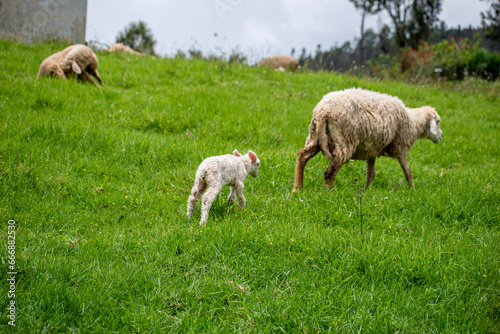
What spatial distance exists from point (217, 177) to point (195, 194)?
1.13 ft

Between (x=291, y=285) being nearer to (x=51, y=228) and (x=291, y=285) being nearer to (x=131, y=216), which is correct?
(x=131, y=216)

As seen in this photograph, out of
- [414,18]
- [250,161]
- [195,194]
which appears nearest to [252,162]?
[250,161]

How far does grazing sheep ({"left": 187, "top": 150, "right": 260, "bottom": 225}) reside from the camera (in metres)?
3.71

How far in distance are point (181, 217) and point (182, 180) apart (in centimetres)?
102

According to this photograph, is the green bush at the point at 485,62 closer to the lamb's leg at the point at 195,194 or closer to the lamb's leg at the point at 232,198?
the lamb's leg at the point at 232,198

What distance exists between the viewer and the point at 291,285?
10.3 ft

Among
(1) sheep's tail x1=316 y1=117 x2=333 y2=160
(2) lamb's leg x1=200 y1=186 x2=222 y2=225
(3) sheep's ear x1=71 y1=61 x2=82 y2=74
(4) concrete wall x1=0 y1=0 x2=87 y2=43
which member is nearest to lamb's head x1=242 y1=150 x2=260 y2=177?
(2) lamb's leg x1=200 y1=186 x2=222 y2=225

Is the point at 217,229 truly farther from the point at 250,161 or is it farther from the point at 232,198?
the point at 250,161

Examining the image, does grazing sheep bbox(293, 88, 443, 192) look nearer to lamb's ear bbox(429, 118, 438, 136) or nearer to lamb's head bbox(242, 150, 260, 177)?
lamb's ear bbox(429, 118, 438, 136)

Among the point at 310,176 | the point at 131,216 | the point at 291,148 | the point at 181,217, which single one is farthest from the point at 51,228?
the point at 291,148

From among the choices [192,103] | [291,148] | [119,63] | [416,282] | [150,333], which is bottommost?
[150,333]

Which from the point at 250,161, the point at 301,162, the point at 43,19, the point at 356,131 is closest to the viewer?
the point at 250,161

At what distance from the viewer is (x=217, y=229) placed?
142 inches

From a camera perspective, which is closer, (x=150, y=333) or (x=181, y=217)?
(x=150, y=333)
